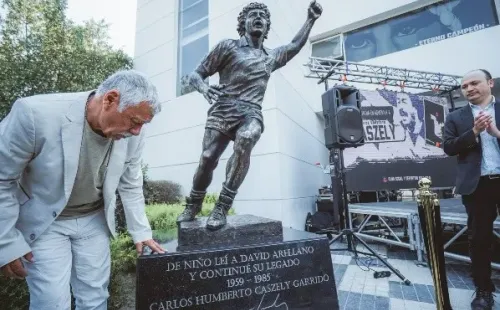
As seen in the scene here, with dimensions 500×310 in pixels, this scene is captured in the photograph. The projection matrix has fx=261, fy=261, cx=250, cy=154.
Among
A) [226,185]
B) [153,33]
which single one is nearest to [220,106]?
[226,185]

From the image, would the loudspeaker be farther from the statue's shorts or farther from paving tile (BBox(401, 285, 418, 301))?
the statue's shorts

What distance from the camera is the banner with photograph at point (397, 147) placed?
669 centimetres

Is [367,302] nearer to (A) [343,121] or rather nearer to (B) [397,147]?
(A) [343,121]

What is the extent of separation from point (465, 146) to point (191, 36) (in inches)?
270

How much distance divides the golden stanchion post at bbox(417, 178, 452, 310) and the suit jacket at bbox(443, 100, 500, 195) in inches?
37.9

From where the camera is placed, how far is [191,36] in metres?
7.22

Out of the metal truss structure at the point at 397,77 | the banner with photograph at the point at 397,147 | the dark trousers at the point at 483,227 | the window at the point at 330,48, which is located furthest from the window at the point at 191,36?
the dark trousers at the point at 483,227

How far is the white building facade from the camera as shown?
17.8 ft

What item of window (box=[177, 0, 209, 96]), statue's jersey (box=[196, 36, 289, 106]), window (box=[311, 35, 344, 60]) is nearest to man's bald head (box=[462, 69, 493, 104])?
statue's jersey (box=[196, 36, 289, 106])

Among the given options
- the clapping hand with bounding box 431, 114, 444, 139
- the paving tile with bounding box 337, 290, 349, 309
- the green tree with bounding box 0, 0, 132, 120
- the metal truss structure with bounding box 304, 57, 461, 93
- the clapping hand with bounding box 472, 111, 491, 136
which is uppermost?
the green tree with bounding box 0, 0, 132, 120

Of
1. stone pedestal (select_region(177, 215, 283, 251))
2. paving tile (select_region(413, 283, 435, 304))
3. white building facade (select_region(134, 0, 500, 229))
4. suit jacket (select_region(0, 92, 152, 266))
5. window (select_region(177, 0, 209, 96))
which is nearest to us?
suit jacket (select_region(0, 92, 152, 266))

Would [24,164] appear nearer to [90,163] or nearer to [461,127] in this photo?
[90,163]

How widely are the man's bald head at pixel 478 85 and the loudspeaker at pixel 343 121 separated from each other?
4.89ft

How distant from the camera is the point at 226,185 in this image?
76.8 inches
